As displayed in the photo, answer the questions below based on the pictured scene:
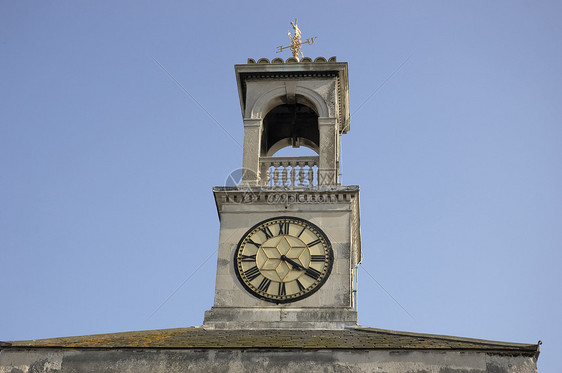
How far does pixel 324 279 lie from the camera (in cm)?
2614

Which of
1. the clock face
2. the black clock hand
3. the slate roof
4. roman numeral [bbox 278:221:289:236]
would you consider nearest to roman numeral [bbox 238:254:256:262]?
the clock face

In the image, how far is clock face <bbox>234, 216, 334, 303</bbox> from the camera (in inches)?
1025

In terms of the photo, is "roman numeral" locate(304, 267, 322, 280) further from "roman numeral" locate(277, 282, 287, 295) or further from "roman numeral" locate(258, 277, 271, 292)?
"roman numeral" locate(258, 277, 271, 292)

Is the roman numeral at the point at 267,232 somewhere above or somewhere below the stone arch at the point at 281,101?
below

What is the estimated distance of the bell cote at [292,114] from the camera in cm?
2859

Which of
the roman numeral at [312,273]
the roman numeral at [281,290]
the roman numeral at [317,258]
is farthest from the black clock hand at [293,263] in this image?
the roman numeral at [281,290]

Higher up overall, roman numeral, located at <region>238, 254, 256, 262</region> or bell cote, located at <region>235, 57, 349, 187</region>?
bell cote, located at <region>235, 57, 349, 187</region>

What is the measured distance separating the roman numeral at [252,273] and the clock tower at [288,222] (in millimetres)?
27

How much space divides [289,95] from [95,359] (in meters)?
11.8

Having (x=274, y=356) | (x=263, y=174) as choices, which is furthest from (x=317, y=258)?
(x=274, y=356)

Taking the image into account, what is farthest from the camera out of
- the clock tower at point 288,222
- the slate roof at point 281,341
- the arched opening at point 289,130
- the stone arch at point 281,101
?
the arched opening at point 289,130

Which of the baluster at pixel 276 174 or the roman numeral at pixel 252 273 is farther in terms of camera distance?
the baluster at pixel 276 174

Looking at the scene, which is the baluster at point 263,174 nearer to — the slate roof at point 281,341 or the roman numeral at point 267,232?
the roman numeral at point 267,232

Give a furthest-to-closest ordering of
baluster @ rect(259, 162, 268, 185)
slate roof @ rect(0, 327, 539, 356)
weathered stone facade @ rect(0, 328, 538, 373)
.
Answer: baluster @ rect(259, 162, 268, 185), slate roof @ rect(0, 327, 539, 356), weathered stone facade @ rect(0, 328, 538, 373)
